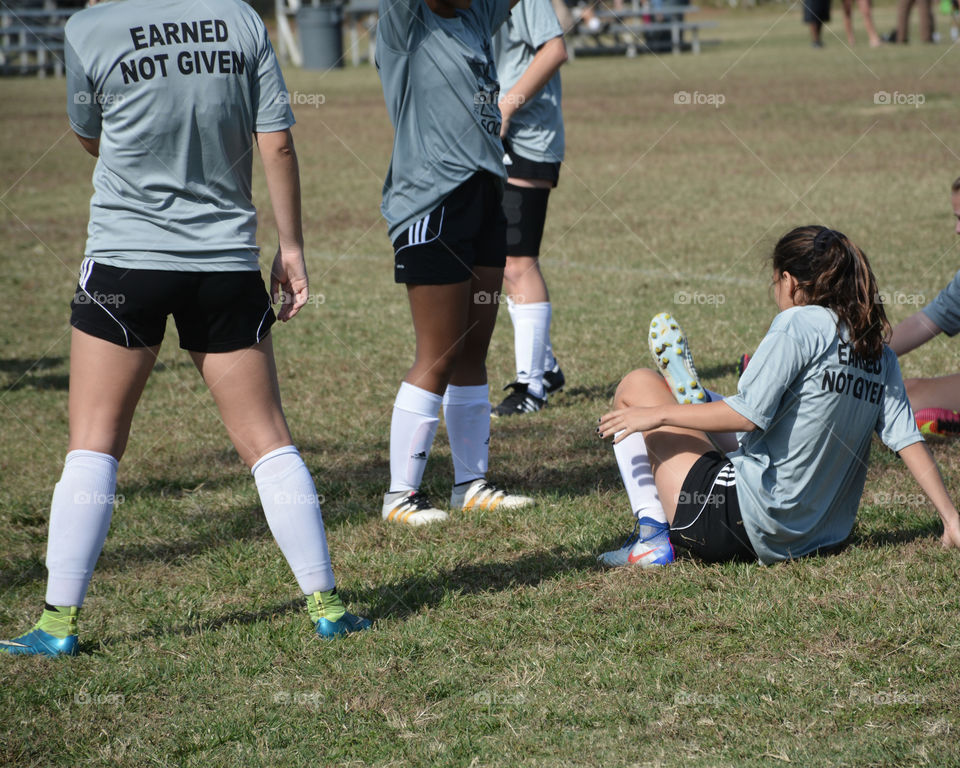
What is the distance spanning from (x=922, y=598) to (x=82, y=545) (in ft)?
7.67

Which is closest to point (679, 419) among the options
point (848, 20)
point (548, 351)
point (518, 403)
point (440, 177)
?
point (440, 177)

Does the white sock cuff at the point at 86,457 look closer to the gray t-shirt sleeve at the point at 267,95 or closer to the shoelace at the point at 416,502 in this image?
the gray t-shirt sleeve at the point at 267,95

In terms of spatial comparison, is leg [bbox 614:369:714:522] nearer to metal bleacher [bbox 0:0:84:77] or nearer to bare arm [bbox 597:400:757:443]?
bare arm [bbox 597:400:757:443]

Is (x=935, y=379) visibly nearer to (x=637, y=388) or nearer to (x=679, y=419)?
(x=637, y=388)

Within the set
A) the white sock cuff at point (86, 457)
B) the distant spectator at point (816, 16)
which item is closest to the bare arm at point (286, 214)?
the white sock cuff at point (86, 457)

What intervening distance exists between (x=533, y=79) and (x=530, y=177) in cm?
48

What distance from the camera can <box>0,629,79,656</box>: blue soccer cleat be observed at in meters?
3.24

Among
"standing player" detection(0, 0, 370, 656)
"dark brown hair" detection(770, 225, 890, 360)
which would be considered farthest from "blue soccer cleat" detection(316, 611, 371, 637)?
"dark brown hair" detection(770, 225, 890, 360)

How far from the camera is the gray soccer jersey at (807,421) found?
3.27 metres

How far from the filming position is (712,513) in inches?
140

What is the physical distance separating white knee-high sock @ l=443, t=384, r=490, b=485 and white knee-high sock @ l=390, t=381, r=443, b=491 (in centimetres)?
15

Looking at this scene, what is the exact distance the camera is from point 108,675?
317 centimetres

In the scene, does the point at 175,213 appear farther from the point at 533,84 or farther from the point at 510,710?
the point at 533,84

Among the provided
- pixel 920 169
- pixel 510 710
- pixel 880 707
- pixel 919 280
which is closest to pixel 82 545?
pixel 510 710
